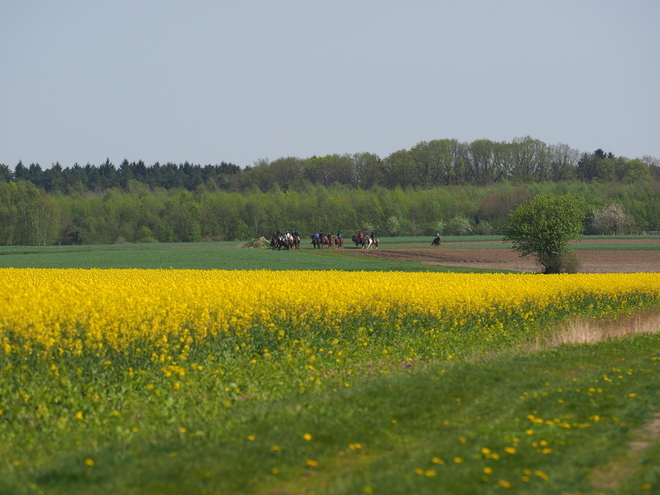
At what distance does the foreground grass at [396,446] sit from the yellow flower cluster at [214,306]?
351cm

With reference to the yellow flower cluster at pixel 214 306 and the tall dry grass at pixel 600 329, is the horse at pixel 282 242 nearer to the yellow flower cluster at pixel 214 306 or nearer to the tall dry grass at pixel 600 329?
the yellow flower cluster at pixel 214 306

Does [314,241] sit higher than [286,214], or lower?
lower

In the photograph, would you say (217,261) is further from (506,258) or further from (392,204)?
(392,204)

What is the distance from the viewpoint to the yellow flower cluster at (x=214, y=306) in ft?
42.4

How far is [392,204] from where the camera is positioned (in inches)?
4530

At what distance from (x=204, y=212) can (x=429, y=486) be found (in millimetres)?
109087

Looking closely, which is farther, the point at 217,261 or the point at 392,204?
the point at 392,204

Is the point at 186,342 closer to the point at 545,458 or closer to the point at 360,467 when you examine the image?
the point at 360,467

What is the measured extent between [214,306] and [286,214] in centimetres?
9887

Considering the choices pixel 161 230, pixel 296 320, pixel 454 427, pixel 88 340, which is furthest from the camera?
pixel 161 230

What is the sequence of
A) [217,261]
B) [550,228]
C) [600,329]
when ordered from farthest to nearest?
[217,261] < [550,228] < [600,329]

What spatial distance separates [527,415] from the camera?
9.71 metres

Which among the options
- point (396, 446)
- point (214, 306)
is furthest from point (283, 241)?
point (396, 446)

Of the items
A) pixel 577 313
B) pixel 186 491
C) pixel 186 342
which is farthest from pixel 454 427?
pixel 577 313
